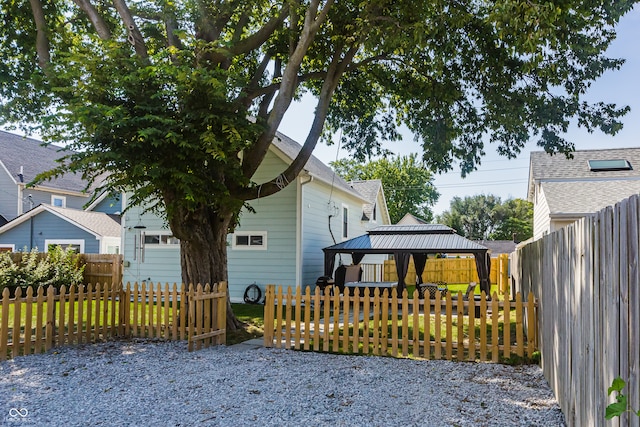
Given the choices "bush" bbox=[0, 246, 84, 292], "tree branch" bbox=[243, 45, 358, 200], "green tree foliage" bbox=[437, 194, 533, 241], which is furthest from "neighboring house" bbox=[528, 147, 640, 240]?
"green tree foliage" bbox=[437, 194, 533, 241]

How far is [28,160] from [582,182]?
27262mm

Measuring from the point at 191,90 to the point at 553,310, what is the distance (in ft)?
21.0

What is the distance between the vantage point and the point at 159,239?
16.8 metres

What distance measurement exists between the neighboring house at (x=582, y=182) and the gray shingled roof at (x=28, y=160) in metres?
21.4

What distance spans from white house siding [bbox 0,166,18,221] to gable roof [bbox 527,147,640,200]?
24.7 metres

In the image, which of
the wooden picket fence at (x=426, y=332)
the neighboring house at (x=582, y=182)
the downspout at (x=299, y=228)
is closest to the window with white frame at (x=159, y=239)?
the downspout at (x=299, y=228)

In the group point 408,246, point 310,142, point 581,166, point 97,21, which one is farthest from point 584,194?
point 97,21

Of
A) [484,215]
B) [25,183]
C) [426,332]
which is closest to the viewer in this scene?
[426,332]

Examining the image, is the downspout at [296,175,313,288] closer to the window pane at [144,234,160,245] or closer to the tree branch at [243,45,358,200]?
the tree branch at [243,45,358,200]

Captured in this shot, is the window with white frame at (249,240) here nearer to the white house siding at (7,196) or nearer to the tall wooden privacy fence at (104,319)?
the tall wooden privacy fence at (104,319)

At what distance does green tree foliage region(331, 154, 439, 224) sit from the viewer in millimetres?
50719

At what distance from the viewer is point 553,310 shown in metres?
5.31

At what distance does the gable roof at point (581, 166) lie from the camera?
18.3 meters

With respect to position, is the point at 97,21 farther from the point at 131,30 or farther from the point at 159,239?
the point at 159,239
